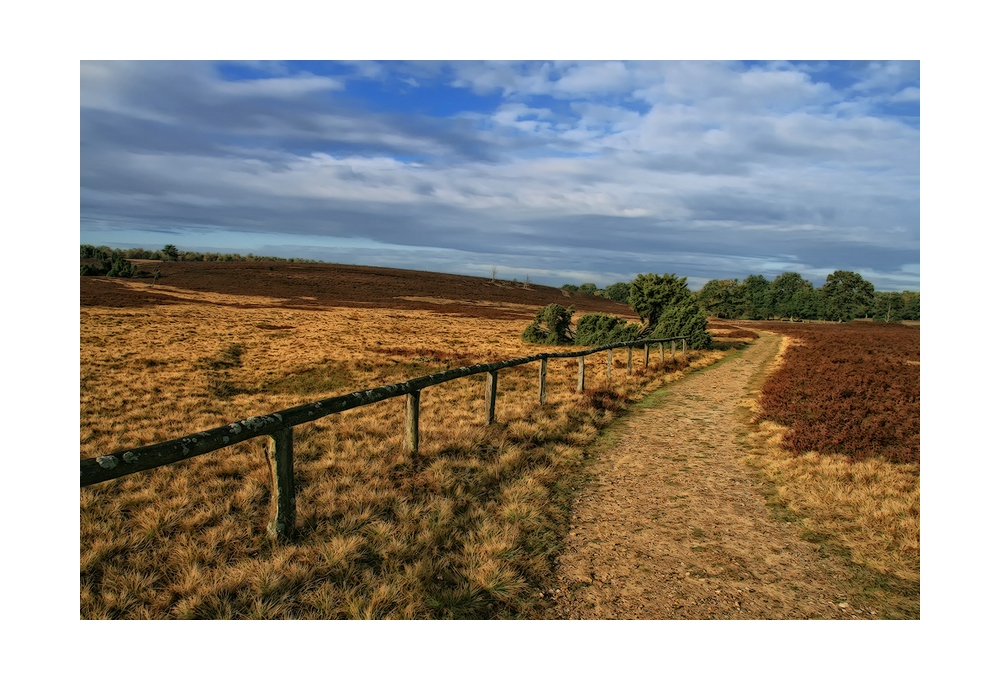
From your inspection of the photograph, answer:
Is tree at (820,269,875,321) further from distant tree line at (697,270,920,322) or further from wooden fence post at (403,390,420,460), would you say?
wooden fence post at (403,390,420,460)

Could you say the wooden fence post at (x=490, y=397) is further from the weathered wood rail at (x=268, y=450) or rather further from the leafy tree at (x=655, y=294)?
the leafy tree at (x=655, y=294)

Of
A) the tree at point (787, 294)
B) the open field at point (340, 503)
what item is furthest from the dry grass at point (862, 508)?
the tree at point (787, 294)

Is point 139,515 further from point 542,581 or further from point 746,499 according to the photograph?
point 746,499

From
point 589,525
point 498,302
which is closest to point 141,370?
point 589,525

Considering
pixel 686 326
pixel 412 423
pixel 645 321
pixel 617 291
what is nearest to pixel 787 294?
pixel 617 291

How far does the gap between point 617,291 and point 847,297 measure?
53.9m

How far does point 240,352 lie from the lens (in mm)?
22062

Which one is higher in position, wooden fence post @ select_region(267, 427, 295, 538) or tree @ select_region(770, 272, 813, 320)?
tree @ select_region(770, 272, 813, 320)

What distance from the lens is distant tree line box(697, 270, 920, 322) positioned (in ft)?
328

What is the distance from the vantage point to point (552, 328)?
30953 millimetres

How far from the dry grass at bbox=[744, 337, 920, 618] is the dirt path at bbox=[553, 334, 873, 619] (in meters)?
0.26

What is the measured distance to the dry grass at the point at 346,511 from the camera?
3.67m

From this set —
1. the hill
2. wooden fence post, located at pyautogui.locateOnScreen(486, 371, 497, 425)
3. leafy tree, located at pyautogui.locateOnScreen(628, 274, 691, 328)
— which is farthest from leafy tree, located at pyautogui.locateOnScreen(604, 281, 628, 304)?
wooden fence post, located at pyautogui.locateOnScreen(486, 371, 497, 425)

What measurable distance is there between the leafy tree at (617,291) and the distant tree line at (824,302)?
29.2 m
